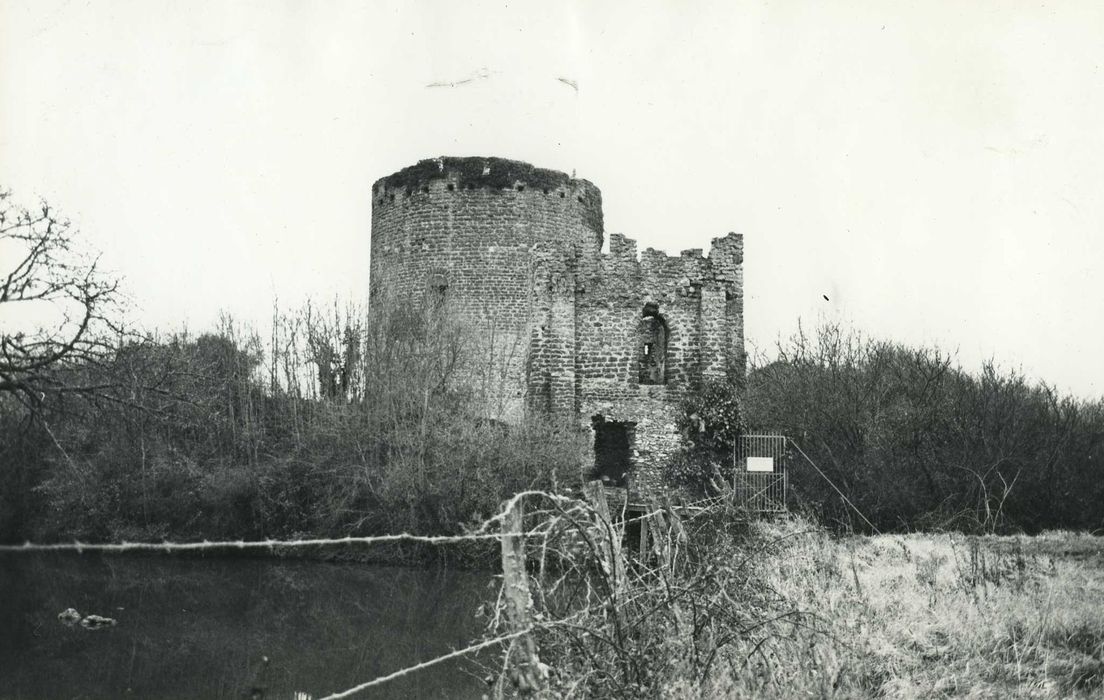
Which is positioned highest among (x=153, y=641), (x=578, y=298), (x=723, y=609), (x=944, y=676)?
(x=578, y=298)

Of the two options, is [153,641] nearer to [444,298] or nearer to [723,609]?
[723,609]

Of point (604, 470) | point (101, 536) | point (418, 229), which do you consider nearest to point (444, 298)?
point (418, 229)

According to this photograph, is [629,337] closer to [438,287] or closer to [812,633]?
[438,287]

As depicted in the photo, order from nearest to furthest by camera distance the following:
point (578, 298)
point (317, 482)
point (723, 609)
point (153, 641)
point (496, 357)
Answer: point (723, 609) < point (153, 641) < point (578, 298) < point (317, 482) < point (496, 357)

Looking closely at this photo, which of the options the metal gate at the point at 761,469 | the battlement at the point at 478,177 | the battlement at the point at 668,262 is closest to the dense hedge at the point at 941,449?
the metal gate at the point at 761,469

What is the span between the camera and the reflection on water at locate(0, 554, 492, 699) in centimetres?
1062

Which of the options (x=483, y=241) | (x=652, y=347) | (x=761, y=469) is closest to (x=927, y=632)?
(x=761, y=469)

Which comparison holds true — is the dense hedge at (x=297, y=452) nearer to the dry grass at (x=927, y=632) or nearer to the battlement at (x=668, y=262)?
the battlement at (x=668, y=262)

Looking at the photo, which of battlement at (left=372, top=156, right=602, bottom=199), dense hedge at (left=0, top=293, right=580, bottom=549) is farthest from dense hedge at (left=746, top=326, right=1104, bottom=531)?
battlement at (left=372, top=156, right=602, bottom=199)

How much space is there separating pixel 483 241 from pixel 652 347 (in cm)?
761

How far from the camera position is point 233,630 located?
13977 millimetres

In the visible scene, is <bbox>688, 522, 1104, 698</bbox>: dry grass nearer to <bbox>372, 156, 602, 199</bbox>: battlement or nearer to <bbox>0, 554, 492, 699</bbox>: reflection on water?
<bbox>0, 554, 492, 699</bbox>: reflection on water

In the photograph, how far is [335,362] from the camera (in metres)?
27.3

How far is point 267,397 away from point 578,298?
1179 centimetres
